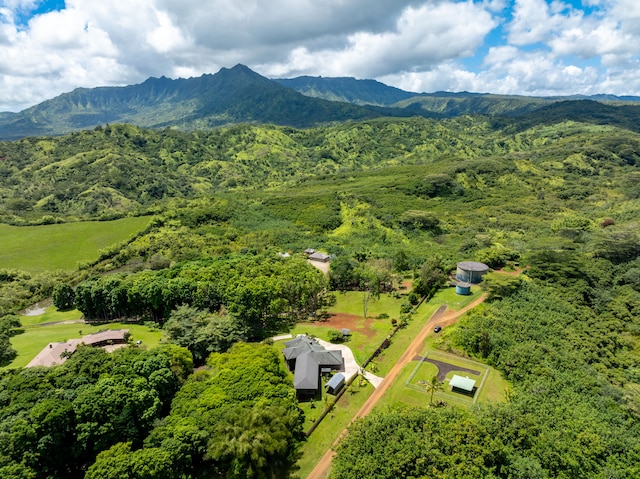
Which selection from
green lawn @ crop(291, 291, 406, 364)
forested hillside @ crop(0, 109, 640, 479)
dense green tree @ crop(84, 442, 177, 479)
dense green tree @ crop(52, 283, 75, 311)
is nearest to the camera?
dense green tree @ crop(84, 442, 177, 479)

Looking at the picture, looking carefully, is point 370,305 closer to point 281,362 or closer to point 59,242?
point 281,362

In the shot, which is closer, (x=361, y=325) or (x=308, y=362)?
(x=308, y=362)

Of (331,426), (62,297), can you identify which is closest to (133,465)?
(331,426)

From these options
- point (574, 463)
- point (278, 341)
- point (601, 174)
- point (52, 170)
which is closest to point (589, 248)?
point (574, 463)

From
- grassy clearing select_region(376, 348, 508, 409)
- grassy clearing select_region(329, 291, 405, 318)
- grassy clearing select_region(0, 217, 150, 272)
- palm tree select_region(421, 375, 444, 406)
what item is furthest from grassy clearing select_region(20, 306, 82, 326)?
palm tree select_region(421, 375, 444, 406)

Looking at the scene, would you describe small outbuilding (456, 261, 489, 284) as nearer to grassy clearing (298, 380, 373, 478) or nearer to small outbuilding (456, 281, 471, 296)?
small outbuilding (456, 281, 471, 296)

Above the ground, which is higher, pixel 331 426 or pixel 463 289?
pixel 463 289

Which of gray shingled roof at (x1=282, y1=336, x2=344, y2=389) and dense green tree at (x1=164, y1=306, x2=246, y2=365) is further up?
dense green tree at (x1=164, y1=306, x2=246, y2=365)

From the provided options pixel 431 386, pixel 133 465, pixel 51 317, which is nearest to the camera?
pixel 133 465
